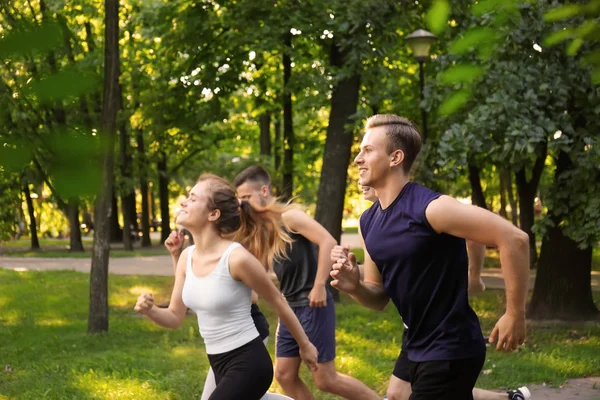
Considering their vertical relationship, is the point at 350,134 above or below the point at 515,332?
above

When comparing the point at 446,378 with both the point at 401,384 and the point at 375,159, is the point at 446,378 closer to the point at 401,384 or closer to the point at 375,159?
the point at 375,159

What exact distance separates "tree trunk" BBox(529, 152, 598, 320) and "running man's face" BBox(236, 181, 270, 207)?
27.1 ft

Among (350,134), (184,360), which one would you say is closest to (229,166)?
(350,134)

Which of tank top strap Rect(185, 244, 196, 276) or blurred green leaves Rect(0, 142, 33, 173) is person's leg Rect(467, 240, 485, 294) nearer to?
tank top strap Rect(185, 244, 196, 276)

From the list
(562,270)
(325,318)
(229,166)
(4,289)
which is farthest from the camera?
(229,166)

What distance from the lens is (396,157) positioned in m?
4.21

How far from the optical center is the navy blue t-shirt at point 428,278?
4.01m

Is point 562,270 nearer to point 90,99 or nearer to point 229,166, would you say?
point 90,99

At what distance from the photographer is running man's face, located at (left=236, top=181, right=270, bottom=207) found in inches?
236

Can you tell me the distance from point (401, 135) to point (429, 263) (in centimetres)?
59

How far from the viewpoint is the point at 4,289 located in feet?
62.7

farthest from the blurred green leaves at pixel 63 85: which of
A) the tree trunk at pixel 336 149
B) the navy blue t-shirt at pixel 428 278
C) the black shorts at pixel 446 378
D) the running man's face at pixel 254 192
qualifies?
the tree trunk at pixel 336 149

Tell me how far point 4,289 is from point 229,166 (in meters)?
15.6

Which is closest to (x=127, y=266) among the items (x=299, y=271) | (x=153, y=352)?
(x=153, y=352)
